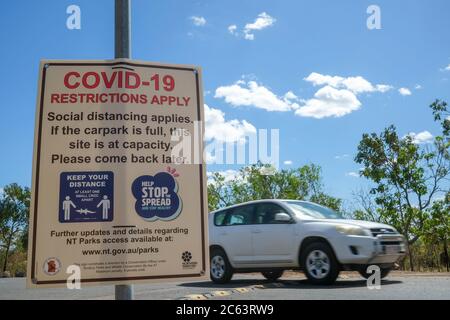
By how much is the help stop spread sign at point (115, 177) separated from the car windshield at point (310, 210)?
7450mm

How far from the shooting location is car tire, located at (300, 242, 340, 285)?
9.02 m

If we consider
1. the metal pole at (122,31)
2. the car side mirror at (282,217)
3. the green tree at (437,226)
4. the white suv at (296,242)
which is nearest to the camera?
the metal pole at (122,31)

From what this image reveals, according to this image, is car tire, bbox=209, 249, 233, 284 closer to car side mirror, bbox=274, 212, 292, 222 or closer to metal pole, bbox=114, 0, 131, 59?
car side mirror, bbox=274, 212, 292, 222

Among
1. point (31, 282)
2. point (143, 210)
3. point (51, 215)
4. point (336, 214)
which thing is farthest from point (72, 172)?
point (336, 214)

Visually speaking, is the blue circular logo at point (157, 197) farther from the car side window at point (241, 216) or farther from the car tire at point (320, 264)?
the car side window at point (241, 216)

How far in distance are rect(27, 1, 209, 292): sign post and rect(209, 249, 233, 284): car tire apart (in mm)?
8040

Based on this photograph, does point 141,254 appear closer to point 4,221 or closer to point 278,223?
point 278,223

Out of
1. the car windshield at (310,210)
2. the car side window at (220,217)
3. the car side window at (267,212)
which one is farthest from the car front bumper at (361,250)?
the car side window at (220,217)

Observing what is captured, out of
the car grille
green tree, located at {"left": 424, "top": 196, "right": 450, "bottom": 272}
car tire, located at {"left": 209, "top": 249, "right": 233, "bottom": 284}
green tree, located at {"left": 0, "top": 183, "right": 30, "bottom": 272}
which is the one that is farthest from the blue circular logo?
green tree, located at {"left": 0, "top": 183, "right": 30, "bottom": 272}

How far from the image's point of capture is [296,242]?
9617mm

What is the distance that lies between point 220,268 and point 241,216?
1171 millimetres

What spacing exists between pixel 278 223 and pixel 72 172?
303 inches

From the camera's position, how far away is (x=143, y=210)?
2.69m

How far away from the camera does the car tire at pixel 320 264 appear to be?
29.6ft
